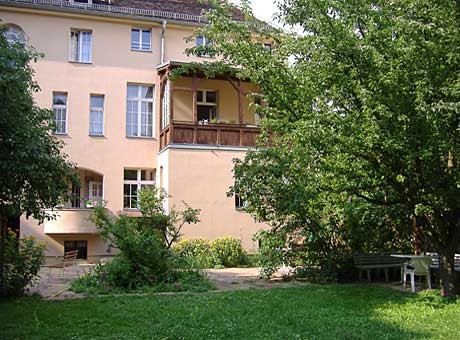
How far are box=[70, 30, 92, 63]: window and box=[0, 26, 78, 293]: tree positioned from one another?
13.1 m

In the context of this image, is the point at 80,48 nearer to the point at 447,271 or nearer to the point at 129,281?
the point at 129,281

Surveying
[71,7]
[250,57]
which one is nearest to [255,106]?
[250,57]

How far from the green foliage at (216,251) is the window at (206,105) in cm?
655

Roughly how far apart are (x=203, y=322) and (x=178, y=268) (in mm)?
4897

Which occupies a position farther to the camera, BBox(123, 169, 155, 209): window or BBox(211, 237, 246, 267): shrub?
BBox(123, 169, 155, 209): window

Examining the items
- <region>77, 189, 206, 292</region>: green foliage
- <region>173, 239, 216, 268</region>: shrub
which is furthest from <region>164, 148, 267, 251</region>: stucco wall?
<region>77, 189, 206, 292</region>: green foliage

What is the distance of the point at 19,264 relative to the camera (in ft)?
37.0

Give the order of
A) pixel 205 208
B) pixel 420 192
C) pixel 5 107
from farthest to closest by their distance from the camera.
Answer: pixel 205 208 → pixel 420 192 → pixel 5 107

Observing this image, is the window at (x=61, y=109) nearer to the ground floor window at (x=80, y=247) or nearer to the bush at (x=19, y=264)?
the ground floor window at (x=80, y=247)

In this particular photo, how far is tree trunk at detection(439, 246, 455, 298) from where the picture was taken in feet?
36.3

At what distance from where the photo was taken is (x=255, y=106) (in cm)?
1222

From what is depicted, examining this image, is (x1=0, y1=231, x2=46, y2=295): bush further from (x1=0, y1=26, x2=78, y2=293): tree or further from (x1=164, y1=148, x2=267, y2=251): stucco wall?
(x1=164, y1=148, x2=267, y2=251): stucco wall

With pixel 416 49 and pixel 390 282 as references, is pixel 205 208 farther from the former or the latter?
pixel 416 49

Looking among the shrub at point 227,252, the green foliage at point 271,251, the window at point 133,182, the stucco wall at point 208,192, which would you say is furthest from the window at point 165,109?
the green foliage at point 271,251
